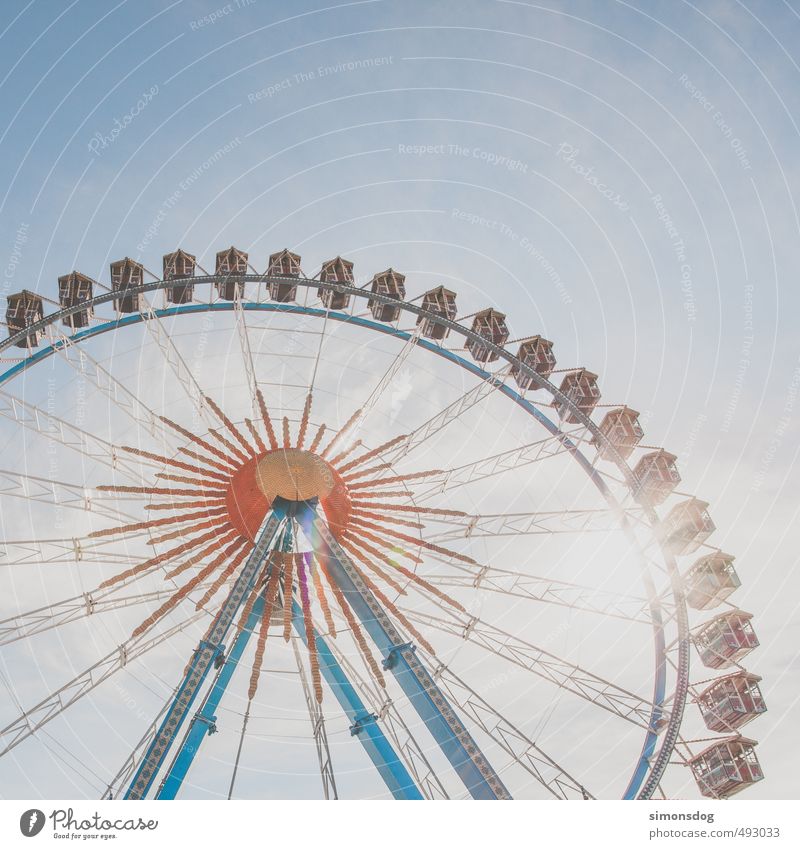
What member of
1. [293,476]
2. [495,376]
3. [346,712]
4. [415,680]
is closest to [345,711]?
[346,712]

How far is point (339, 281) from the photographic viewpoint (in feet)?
57.6

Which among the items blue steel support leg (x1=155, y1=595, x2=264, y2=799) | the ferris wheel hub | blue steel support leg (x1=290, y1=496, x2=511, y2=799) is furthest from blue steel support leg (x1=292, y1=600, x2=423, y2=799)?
the ferris wheel hub

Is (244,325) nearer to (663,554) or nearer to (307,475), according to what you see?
(307,475)

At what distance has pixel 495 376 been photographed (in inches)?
671

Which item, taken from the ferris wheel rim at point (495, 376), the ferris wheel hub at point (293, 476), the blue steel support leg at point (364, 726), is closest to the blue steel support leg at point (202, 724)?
the blue steel support leg at point (364, 726)

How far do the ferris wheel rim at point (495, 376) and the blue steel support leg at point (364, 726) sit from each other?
5686mm

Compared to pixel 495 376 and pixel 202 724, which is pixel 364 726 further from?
pixel 495 376

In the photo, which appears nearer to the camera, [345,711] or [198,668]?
[198,668]

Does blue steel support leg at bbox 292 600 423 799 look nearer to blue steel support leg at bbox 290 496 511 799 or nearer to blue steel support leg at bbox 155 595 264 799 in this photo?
blue steel support leg at bbox 290 496 511 799

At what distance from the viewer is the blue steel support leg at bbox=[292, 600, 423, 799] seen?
12.0 meters

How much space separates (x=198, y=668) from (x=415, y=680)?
157 inches

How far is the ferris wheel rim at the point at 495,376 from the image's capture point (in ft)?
47.1
